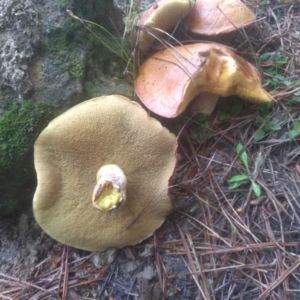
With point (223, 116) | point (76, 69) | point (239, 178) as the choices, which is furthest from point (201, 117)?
point (76, 69)

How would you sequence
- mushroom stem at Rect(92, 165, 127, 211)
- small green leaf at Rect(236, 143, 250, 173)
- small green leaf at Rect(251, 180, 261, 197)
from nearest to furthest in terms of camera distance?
mushroom stem at Rect(92, 165, 127, 211) → small green leaf at Rect(251, 180, 261, 197) → small green leaf at Rect(236, 143, 250, 173)

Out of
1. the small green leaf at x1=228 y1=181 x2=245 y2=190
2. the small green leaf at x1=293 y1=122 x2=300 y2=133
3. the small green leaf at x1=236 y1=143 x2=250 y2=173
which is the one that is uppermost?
the small green leaf at x1=293 y1=122 x2=300 y2=133

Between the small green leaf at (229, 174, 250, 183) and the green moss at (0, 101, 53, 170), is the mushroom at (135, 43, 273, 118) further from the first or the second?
the green moss at (0, 101, 53, 170)

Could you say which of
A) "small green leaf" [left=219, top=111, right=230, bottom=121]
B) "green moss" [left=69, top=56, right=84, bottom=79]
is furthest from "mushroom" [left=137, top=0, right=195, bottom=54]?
"small green leaf" [left=219, top=111, right=230, bottom=121]

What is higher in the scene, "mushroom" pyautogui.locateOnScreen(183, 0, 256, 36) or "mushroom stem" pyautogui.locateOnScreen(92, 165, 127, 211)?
"mushroom" pyautogui.locateOnScreen(183, 0, 256, 36)

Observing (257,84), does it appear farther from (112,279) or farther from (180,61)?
(112,279)

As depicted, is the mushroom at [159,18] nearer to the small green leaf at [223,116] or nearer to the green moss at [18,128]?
the small green leaf at [223,116]

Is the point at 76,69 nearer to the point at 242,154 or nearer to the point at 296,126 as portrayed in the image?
the point at 242,154
